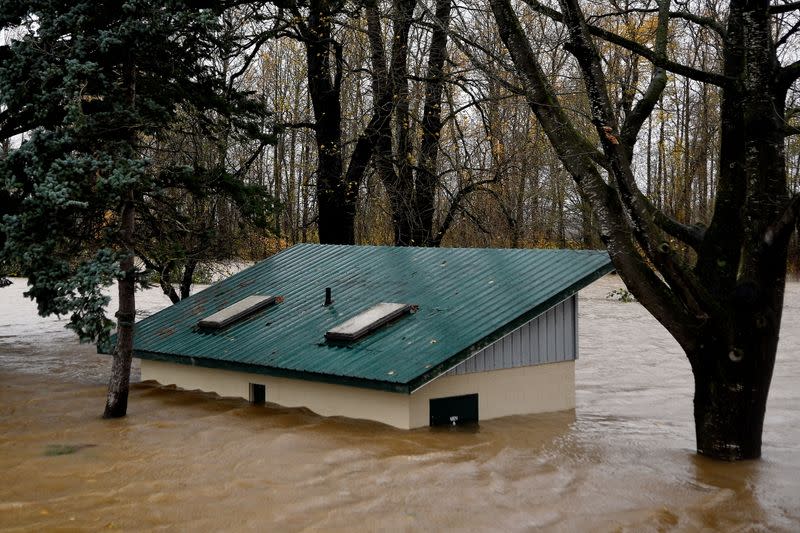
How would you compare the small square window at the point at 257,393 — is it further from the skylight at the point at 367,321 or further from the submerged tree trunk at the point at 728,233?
the submerged tree trunk at the point at 728,233

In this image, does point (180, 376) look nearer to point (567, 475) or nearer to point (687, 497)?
point (567, 475)

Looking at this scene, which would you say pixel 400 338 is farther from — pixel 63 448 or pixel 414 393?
pixel 63 448

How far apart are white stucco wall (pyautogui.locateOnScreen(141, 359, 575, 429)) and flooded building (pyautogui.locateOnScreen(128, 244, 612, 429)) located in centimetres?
2

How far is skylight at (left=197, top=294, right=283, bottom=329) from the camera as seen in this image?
15.8 m

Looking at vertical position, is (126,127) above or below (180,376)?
above

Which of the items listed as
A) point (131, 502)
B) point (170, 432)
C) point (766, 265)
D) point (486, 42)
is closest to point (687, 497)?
point (766, 265)

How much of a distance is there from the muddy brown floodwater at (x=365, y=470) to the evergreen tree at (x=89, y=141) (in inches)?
68.8

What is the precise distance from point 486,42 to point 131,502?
12.3m

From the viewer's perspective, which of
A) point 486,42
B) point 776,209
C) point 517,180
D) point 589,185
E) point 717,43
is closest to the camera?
point 776,209

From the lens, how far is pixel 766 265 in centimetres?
1099

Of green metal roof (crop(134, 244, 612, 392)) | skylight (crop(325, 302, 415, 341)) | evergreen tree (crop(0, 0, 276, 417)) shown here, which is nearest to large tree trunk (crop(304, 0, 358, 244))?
green metal roof (crop(134, 244, 612, 392))

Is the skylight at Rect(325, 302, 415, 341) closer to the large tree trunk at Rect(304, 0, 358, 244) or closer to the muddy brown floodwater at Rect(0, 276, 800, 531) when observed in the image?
the muddy brown floodwater at Rect(0, 276, 800, 531)

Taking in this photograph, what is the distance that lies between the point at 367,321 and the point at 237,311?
308cm

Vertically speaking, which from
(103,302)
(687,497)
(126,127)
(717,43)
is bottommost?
(687,497)
